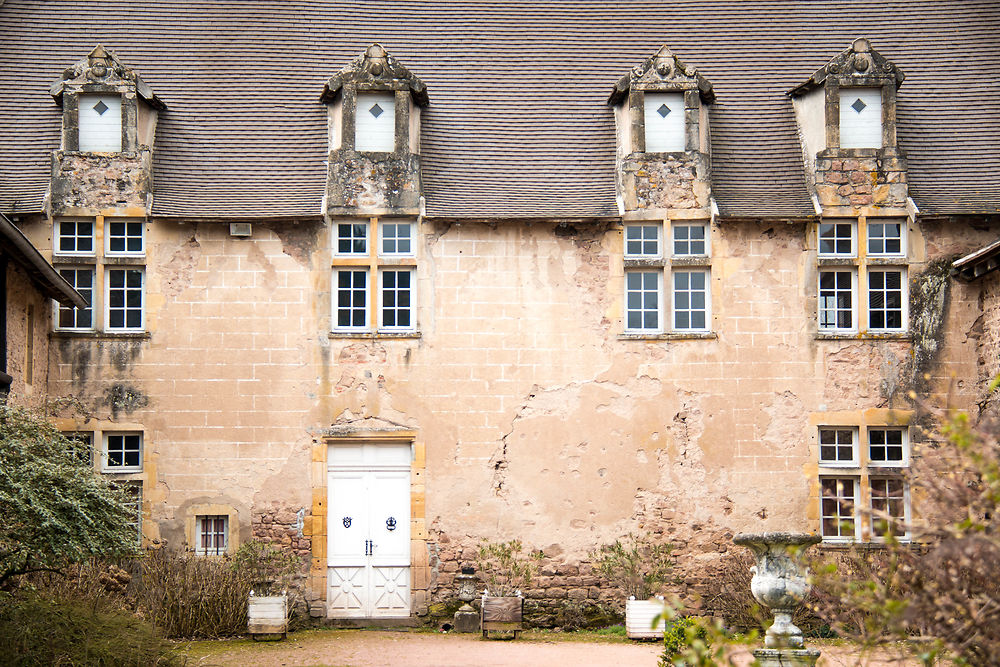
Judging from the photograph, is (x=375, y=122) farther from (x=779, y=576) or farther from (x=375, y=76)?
(x=779, y=576)

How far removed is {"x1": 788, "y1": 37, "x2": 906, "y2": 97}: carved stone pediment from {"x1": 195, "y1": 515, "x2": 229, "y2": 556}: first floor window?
9.56m

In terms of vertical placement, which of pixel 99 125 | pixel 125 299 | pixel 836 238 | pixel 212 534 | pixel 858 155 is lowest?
pixel 212 534

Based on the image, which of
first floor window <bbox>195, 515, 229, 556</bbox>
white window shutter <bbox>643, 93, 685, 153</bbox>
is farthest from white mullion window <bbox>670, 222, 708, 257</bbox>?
first floor window <bbox>195, 515, 229, 556</bbox>

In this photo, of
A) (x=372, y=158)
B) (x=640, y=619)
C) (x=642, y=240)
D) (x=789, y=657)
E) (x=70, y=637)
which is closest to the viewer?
(x=789, y=657)

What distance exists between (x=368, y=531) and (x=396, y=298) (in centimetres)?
299

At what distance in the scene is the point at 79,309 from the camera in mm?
15656

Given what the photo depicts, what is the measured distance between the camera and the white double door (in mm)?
15422

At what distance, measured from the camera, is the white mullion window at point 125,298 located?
1572cm

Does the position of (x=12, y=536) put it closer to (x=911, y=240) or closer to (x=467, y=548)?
(x=467, y=548)

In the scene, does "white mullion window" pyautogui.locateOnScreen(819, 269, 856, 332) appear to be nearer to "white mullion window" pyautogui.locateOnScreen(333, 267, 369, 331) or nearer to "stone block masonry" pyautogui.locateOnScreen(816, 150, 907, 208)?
"stone block masonry" pyautogui.locateOnScreen(816, 150, 907, 208)

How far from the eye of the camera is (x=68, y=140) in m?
15.7

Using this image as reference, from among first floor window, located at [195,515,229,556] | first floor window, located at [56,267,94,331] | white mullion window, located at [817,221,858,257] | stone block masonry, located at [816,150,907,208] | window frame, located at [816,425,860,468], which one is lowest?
first floor window, located at [195,515,229,556]

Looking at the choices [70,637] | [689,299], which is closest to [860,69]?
[689,299]

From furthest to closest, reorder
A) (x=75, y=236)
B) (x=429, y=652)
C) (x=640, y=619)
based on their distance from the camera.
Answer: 1. (x=75, y=236)
2. (x=640, y=619)
3. (x=429, y=652)
